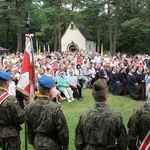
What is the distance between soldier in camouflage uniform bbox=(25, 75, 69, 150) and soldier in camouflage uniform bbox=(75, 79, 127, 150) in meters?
0.48

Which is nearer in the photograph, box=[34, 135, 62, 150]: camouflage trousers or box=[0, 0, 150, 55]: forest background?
box=[34, 135, 62, 150]: camouflage trousers

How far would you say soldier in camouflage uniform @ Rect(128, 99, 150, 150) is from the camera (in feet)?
12.3

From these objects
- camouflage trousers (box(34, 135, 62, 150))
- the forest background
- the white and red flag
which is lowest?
camouflage trousers (box(34, 135, 62, 150))

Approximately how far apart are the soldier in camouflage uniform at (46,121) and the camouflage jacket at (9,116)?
46 cm

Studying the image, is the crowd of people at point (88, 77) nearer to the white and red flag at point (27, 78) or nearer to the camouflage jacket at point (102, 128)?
the white and red flag at point (27, 78)

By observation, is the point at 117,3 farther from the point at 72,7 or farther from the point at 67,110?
the point at 67,110

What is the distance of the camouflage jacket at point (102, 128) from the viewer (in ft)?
12.0

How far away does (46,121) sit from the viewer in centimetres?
403

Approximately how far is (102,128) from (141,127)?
558mm

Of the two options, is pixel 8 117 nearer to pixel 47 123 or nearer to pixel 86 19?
pixel 47 123

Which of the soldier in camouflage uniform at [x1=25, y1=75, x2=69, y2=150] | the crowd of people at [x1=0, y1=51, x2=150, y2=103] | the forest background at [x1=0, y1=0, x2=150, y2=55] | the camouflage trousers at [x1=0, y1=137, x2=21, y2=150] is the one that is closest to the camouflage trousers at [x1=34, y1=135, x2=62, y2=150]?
the soldier in camouflage uniform at [x1=25, y1=75, x2=69, y2=150]

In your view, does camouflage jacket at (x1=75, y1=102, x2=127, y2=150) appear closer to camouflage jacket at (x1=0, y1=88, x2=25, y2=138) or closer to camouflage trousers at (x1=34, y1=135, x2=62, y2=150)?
camouflage trousers at (x1=34, y1=135, x2=62, y2=150)

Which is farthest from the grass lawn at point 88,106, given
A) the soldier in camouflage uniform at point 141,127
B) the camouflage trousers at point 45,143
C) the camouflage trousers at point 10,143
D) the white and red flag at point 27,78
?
the soldier in camouflage uniform at point 141,127

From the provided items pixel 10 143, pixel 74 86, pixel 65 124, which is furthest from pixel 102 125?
pixel 74 86
